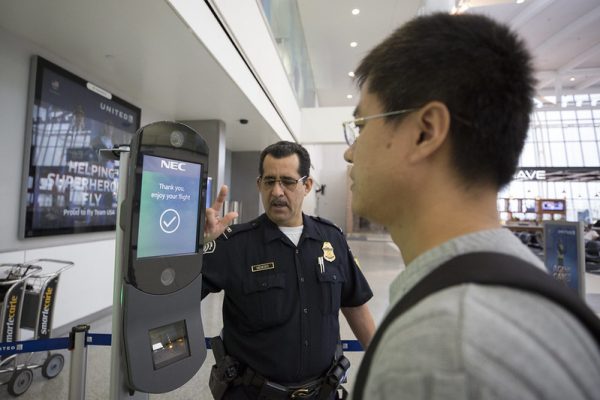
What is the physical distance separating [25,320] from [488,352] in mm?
3293

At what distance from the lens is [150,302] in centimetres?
96

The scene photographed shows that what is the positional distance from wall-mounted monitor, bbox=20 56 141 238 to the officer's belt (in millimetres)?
2729

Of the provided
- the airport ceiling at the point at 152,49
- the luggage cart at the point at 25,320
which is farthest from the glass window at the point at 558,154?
the luggage cart at the point at 25,320

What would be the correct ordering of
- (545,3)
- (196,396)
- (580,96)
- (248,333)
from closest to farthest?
(248,333), (196,396), (545,3), (580,96)

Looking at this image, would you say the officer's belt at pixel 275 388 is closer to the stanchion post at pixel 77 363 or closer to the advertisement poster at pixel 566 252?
the stanchion post at pixel 77 363

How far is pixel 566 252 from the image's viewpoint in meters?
3.89

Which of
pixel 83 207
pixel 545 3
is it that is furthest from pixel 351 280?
pixel 545 3

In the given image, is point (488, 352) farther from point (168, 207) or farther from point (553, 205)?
point (553, 205)

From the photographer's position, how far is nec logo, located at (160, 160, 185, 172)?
101cm

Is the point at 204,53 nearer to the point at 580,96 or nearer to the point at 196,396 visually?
the point at 196,396

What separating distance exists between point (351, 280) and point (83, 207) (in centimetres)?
319

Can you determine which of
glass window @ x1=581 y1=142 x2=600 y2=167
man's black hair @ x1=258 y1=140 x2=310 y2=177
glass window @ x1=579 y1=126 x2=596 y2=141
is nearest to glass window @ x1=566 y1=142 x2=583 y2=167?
glass window @ x1=581 y1=142 x2=600 y2=167

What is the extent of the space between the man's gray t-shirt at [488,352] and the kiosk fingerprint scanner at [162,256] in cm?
79

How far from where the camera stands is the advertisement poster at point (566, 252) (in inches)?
148
